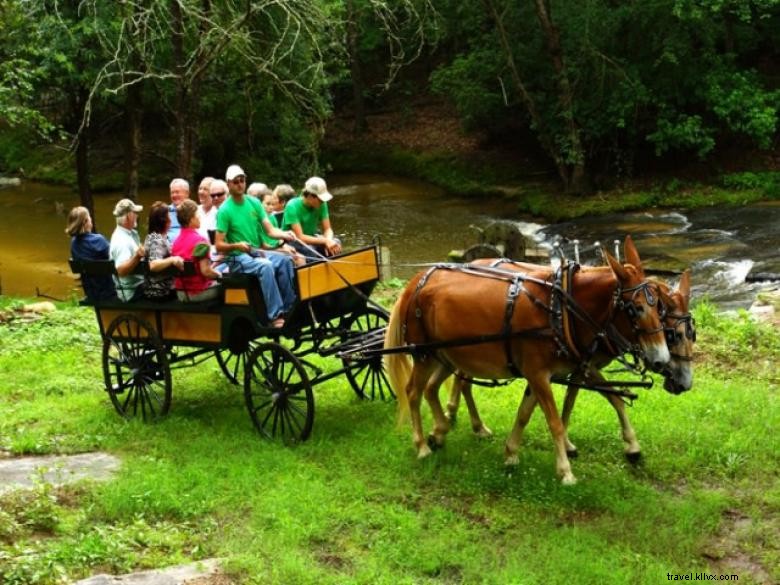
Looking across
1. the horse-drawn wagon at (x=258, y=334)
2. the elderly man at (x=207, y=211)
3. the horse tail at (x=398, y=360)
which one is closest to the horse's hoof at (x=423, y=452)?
the horse tail at (x=398, y=360)

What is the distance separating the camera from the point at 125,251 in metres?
9.48

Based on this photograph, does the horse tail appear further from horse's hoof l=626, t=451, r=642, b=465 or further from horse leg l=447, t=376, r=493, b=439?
horse's hoof l=626, t=451, r=642, b=465

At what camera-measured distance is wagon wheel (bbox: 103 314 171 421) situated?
9.62 metres

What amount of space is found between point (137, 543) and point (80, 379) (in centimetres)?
526

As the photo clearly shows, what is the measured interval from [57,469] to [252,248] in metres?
2.78

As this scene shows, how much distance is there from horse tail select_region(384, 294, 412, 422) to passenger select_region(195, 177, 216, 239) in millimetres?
2544

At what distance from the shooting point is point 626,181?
91.2 ft

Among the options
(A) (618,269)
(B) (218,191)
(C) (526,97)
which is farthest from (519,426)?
(C) (526,97)

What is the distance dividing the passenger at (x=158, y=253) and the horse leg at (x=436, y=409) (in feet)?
9.59

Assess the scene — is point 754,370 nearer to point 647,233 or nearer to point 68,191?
point 647,233

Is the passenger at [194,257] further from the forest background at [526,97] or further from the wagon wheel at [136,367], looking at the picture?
the forest background at [526,97]

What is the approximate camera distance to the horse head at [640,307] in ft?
21.7

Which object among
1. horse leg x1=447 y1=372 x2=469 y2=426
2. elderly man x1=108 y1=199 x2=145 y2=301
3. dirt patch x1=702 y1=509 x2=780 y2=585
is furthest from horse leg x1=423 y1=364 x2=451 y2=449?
elderly man x1=108 y1=199 x2=145 y2=301

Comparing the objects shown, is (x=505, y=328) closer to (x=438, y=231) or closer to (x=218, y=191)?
(x=218, y=191)
